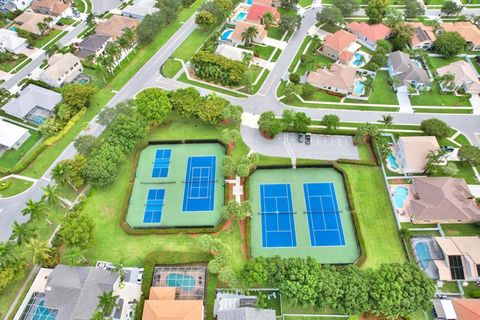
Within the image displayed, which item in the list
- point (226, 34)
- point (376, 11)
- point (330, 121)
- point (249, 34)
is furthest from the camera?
point (226, 34)

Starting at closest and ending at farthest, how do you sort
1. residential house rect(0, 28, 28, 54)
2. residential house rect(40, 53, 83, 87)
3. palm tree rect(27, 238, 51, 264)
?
palm tree rect(27, 238, 51, 264)
residential house rect(40, 53, 83, 87)
residential house rect(0, 28, 28, 54)

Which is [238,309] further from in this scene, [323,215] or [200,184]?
[200,184]

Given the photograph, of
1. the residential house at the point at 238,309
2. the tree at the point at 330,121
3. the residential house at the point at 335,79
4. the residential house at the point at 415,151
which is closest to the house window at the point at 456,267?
the residential house at the point at 415,151

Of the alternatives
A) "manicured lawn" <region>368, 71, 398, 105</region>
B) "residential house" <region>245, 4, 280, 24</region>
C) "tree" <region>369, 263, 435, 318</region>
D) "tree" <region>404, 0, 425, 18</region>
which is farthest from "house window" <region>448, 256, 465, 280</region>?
"tree" <region>404, 0, 425, 18</region>

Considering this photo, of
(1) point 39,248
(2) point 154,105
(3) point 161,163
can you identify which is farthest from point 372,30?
(1) point 39,248

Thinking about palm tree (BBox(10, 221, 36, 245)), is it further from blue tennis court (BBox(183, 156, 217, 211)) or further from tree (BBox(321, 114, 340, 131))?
tree (BBox(321, 114, 340, 131))
